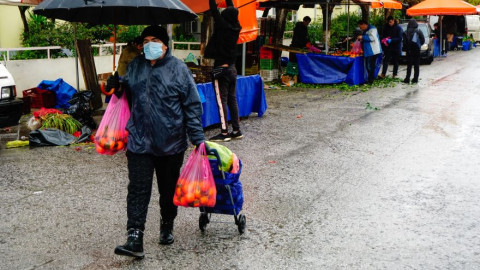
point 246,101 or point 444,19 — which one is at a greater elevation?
point 444,19

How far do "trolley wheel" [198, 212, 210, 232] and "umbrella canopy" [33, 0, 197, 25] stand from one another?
189 centimetres

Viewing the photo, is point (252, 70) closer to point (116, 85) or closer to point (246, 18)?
point (246, 18)

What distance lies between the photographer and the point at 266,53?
17.5 meters

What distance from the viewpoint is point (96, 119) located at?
452 inches

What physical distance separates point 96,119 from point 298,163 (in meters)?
4.97

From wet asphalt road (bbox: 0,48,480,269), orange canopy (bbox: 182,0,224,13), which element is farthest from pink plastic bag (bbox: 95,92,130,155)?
orange canopy (bbox: 182,0,224,13)

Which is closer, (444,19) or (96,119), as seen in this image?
(96,119)

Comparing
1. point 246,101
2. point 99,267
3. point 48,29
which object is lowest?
point 99,267

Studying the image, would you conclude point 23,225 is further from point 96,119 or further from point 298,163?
point 96,119

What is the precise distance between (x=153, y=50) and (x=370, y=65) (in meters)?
13.4

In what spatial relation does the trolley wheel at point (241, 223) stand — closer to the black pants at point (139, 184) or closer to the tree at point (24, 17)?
the black pants at point (139, 184)

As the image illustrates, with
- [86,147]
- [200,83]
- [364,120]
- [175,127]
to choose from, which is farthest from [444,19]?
[175,127]

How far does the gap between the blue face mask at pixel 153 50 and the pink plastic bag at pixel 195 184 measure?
797mm

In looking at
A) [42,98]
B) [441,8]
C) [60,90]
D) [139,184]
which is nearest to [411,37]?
[441,8]
